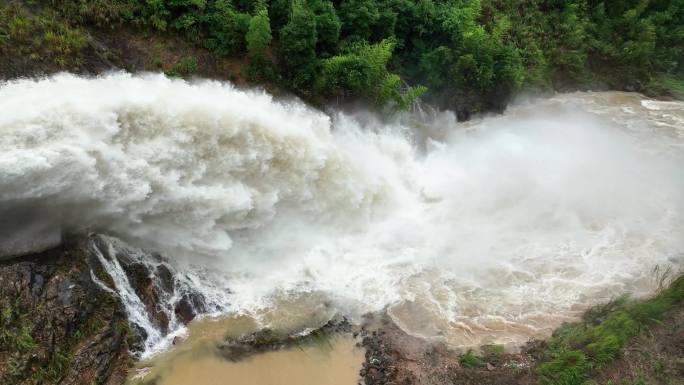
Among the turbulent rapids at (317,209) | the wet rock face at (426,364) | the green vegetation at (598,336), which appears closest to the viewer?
the green vegetation at (598,336)

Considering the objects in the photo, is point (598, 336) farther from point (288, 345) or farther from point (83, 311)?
point (83, 311)

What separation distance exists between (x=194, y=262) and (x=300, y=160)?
3373 mm

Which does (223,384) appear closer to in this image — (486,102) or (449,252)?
(449,252)

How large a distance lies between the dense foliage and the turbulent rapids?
1.24m

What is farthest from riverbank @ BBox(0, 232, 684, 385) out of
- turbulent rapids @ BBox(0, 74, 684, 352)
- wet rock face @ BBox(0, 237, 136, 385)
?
turbulent rapids @ BBox(0, 74, 684, 352)

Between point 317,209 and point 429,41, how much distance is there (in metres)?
8.11

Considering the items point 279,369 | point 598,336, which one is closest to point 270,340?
point 279,369

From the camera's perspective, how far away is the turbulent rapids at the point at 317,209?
9047 mm

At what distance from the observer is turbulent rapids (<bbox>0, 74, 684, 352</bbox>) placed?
→ 9.05 metres

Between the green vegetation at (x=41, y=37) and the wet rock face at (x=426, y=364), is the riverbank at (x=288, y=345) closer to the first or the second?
the wet rock face at (x=426, y=364)

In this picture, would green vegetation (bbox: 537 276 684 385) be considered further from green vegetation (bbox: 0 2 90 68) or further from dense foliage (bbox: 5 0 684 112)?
A: green vegetation (bbox: 0 2 90 68)

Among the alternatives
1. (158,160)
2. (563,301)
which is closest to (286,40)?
(158,160)

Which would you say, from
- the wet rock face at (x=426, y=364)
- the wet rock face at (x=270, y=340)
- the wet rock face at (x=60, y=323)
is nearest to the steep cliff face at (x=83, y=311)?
the wet rock face at (x=60, y=323)

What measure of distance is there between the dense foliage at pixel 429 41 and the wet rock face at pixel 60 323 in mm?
4863
